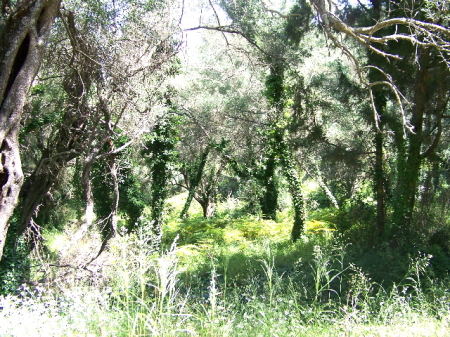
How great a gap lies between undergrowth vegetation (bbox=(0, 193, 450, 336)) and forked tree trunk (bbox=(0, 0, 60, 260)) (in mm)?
1234

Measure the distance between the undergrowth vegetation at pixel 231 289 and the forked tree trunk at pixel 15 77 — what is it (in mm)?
1234

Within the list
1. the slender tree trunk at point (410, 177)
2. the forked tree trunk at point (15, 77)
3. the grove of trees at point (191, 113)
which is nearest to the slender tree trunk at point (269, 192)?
the grove of trees at point (191, 113)

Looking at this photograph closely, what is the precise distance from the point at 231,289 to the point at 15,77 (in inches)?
194

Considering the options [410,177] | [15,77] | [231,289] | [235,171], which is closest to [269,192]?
[235,171]

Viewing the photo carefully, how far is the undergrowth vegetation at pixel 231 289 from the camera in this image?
2957 millimetres

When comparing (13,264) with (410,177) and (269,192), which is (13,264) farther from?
(269,192)

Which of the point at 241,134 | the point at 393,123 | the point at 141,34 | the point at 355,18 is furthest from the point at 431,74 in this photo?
the point at 241,134

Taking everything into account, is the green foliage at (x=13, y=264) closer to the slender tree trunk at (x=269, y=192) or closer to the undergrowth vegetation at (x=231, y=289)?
the undergrowth vegetation at (x=231, y=289)

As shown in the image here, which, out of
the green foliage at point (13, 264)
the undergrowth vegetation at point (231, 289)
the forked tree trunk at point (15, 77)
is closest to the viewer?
the undergrowth vegetation at point (231, 289)

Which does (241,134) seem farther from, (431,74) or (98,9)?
(98,9)

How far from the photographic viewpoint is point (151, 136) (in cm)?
1407

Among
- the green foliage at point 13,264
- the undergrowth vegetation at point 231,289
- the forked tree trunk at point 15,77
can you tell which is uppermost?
the forked tree trunk at point 15,77

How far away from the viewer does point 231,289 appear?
7.34m

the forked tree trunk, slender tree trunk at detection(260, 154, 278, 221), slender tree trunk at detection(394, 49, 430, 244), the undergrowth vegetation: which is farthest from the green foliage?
slender tree trunk at detection(260, 154, 278, 221)
